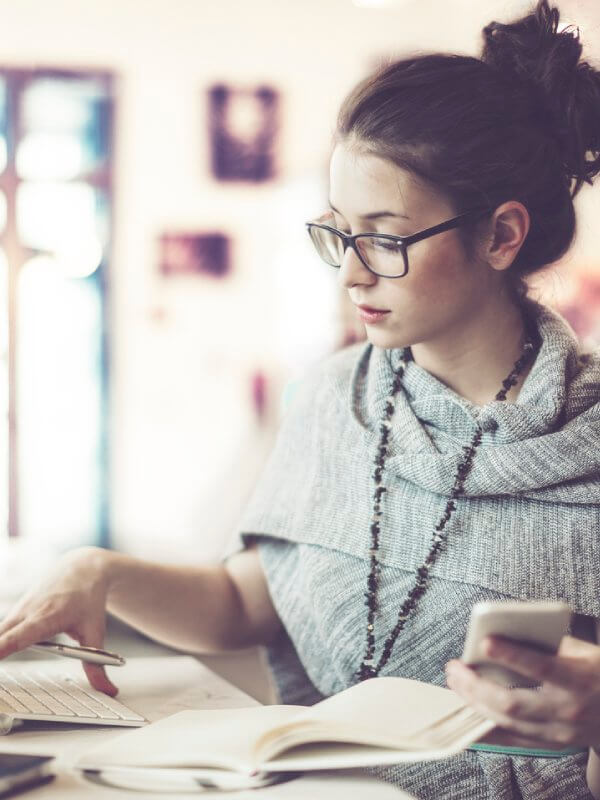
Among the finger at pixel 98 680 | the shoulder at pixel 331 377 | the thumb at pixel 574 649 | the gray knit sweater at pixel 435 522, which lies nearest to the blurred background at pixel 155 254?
the shoulder at pixel 331 377

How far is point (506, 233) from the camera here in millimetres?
1110

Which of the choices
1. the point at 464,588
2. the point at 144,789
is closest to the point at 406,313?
the point at 464,588

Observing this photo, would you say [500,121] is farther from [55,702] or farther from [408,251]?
[55,702]

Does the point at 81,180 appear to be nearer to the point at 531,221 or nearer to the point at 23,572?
the point at 23,572

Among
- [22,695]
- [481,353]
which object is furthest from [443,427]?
[22,695]

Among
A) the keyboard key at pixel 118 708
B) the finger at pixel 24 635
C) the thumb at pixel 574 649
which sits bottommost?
the keyboard key at pixel 118 708

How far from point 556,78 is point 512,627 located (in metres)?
0.72

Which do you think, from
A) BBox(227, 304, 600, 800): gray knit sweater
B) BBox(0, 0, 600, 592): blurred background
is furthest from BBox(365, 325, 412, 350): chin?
BBox(0, 0, 600, 592): blurred background

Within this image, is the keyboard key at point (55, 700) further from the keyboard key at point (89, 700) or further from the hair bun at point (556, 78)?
the hair bun at point (556, 78)

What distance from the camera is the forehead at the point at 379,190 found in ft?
3.41

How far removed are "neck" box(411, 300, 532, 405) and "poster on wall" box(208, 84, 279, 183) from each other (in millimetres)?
3206

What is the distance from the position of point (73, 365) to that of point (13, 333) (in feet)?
0.96

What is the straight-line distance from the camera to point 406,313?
1066mm

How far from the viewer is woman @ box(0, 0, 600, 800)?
105cm
